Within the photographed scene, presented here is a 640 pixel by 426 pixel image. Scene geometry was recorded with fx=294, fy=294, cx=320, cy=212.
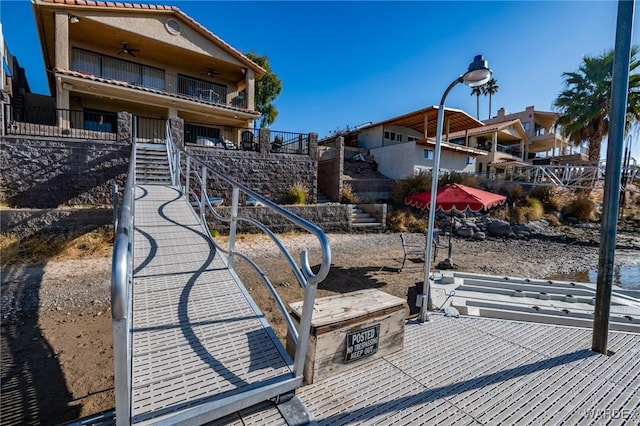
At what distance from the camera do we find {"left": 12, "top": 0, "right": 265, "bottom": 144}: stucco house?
12211 mm

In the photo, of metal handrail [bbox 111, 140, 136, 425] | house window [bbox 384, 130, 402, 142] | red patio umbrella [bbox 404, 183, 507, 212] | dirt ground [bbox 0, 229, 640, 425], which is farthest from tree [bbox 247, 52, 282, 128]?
metal handrail [bbox 111, 140, 136, 425]

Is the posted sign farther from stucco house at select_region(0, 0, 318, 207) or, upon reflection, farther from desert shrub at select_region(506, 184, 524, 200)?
desert shrub at select_region(506, 184, 524, 200)

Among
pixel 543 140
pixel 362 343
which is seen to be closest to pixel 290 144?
pixel 362 343

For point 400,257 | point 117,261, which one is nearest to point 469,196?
point 400,257

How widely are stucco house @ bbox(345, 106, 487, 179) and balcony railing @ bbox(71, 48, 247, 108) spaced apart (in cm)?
1004

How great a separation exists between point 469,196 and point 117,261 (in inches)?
299

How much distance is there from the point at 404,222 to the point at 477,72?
10.1 metres

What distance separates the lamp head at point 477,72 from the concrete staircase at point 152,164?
747 centimetres

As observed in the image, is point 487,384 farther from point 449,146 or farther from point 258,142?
point 449,146

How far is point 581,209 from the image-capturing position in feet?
54.0

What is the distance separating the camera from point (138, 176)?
7941mm

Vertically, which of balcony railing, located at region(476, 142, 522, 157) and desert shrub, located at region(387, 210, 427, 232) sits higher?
balcony railing, located at region(476, 142, 522, 157)

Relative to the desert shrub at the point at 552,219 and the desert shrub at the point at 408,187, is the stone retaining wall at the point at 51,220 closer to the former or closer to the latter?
the desert shrub at the point at 408,187

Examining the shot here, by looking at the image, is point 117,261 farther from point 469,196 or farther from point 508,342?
point 469,196
